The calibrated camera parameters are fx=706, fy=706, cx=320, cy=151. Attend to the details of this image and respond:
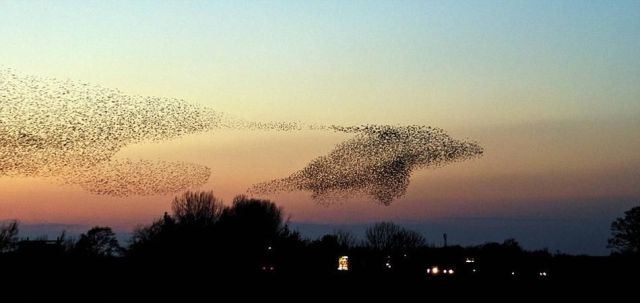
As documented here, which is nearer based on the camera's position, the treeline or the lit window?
the treeline

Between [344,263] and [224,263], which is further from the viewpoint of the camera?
[344,263]

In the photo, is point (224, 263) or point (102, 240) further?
point (102, 240)

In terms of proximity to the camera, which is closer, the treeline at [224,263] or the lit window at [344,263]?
the treeline at [224,263]

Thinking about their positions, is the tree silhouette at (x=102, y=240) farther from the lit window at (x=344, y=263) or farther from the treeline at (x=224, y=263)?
the lit window at (x=344, y=263)

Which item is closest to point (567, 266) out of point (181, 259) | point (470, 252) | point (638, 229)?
point (638, 229)

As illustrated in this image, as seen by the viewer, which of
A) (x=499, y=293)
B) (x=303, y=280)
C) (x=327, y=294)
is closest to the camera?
(x=327, y=294)

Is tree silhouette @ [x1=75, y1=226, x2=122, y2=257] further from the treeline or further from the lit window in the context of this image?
the lit window

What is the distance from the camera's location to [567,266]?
11981cm

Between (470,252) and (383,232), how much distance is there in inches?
1070

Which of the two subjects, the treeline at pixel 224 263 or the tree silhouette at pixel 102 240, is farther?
the tree silhouette at pixel 102 240

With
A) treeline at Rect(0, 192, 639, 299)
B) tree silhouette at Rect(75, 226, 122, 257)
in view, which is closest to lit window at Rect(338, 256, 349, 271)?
treeline at Rect(0, 192, 639, 299)

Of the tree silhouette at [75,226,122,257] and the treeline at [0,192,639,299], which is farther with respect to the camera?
the tree silhouette at [75,226,122,257]

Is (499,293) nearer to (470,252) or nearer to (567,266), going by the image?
(567,266)

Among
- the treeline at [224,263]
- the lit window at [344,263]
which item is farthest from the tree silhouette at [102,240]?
the lit window at [344,263]
